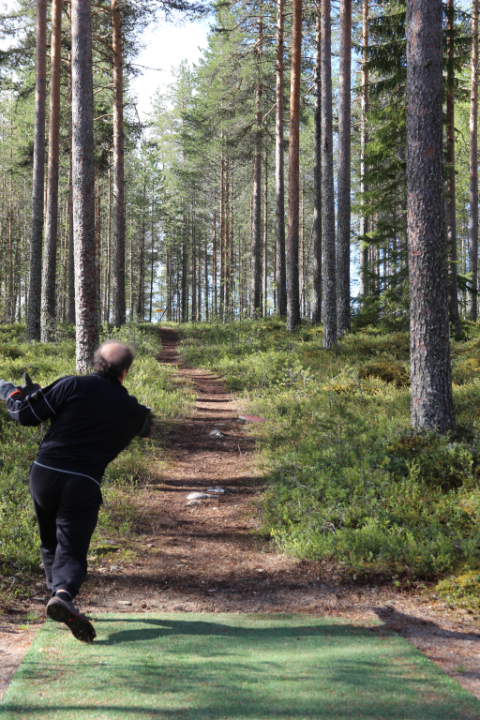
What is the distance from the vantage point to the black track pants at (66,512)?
11.3ft

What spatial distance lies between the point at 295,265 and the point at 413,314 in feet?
37.1

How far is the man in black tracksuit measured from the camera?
11.4 feet

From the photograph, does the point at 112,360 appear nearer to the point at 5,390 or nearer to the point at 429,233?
the point at 5,390

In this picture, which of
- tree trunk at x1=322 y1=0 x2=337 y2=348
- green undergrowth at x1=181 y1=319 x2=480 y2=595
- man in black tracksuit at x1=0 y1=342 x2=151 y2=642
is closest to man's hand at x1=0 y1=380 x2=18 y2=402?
man in black tracksuit at x1=0 y1=342 x2=151 y2=642

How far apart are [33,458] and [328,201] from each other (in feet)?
36.7

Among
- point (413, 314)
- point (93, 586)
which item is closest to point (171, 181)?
point (413, 314)

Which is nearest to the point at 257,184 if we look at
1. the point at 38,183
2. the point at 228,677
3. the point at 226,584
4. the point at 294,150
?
the point at 294,150

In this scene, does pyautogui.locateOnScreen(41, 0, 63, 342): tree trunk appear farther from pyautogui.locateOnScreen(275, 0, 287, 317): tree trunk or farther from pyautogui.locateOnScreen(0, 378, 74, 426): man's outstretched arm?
pyautogui.locateOnScreen(0, 378, 74, 426): man's outstretched arm

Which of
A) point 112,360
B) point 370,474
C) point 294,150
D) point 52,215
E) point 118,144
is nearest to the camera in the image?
point 112,360

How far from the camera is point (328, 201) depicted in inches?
575

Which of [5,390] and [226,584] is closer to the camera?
[5,390]

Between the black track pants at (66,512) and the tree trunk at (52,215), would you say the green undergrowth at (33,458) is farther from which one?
the tree trunk at (52,215)

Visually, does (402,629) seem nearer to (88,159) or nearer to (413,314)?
(413,314)

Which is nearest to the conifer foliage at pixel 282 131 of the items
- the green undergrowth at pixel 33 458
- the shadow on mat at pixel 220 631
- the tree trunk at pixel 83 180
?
the tree trunk at pixel 83 180
